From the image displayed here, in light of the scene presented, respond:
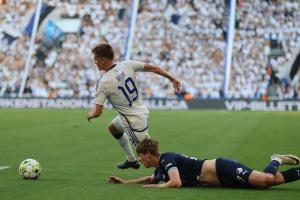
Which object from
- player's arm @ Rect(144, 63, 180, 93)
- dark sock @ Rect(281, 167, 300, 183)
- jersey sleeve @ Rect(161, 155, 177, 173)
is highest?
player's arm @ Rect(144, 63, 180, 93)

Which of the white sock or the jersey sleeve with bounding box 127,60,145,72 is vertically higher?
the jersey sleeve with bounding box 127,60,145,72

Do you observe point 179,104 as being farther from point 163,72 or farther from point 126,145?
point 163,72

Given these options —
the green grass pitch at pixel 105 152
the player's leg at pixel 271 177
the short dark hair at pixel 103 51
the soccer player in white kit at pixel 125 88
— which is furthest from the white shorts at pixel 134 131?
the player's leg at pixel 271 177

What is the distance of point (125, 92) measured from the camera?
10.9 m

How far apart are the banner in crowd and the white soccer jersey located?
31179 millimetres

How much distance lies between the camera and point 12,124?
25531mm

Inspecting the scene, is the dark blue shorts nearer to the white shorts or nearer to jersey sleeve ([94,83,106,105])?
the white shorts

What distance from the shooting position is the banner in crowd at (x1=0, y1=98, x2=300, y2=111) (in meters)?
41.5

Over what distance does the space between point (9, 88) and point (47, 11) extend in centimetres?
731

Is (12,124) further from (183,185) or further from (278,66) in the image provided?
(278,66)

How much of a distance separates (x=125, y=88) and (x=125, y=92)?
0.07 meters

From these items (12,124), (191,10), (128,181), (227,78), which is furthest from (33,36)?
(128,181)

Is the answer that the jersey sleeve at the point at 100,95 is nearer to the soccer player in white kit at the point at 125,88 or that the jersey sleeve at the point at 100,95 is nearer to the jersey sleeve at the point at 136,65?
the soccer player in white kit at the point at 125,88

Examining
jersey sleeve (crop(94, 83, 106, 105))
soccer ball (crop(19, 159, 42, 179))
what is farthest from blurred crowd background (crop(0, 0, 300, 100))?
soccer ball (crop(19, 159, 42, 179))
